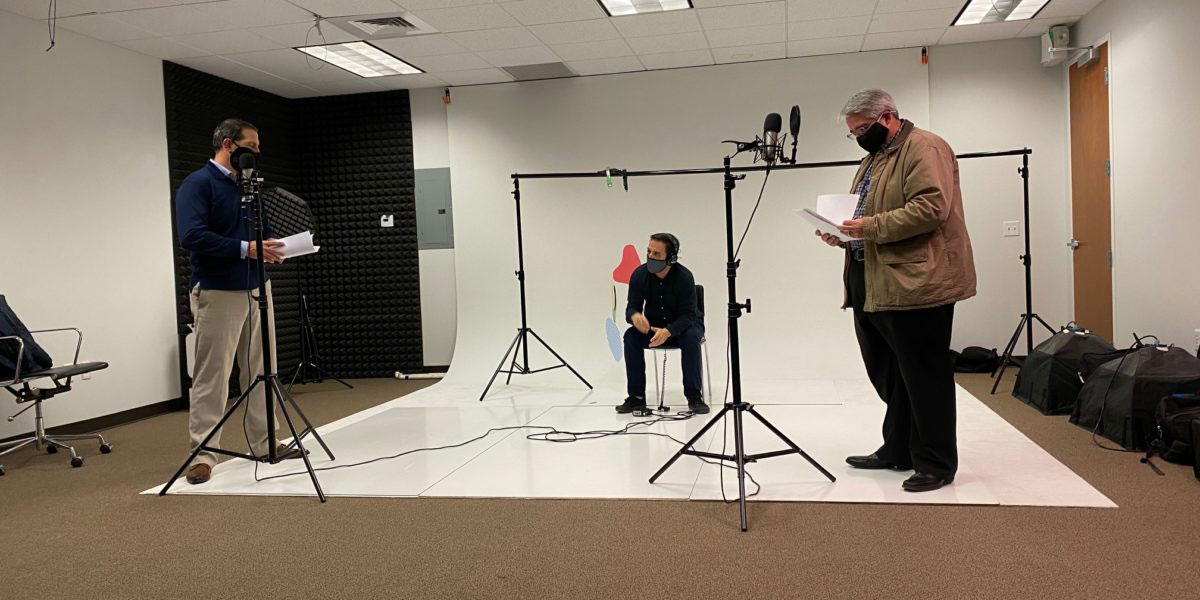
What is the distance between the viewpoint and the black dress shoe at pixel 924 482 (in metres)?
3.04

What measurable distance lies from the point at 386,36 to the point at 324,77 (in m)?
1.39

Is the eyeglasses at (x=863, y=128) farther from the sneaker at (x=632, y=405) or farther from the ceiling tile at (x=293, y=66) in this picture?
the ceiling tile at (x=293, y=66)

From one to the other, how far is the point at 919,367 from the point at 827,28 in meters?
3.67

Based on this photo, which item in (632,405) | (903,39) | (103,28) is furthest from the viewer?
(903,39)

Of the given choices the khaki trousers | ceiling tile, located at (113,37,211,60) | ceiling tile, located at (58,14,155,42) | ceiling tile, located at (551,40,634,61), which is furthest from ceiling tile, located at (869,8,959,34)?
ceiling tile, located at (58,14,155,42)

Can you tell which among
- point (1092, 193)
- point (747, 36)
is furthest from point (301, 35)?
point (1092, 193)

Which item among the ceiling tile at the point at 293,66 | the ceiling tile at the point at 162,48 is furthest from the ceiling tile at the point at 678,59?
the ceiling tile at the point at 162,48

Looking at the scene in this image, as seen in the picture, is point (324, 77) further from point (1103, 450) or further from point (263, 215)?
point (1103, 450)

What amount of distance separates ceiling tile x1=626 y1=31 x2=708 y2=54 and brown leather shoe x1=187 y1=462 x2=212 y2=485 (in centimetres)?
412

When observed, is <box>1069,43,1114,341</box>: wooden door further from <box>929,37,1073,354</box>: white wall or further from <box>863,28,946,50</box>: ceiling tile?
<box>863,28,946,50</box>: ceiling tile

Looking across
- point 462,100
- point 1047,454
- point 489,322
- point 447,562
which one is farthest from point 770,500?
point 462,100

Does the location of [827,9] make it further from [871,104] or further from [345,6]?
[345,6]

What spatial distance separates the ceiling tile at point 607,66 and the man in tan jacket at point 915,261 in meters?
3.80

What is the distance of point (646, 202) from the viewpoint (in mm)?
6969
